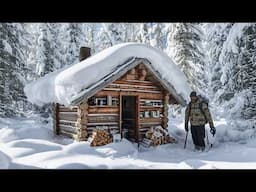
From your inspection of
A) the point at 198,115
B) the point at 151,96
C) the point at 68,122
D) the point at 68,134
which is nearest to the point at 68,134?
the point at 68,134

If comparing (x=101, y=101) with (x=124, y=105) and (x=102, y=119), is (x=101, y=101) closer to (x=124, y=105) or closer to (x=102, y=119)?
(x=102, y=119)

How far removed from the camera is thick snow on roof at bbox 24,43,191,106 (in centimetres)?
990

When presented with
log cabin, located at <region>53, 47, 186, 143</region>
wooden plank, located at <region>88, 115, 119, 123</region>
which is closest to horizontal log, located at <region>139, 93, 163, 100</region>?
log cabin, located at <region>53, 47, 186, 143</region>

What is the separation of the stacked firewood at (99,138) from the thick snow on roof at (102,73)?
1420 mm

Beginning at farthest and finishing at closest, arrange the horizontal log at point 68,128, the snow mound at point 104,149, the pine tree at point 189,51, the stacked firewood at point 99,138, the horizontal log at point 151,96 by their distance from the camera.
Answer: the pine tree at point 189,51, the horizontal log at point 151,96, the horizontal log at point 68,128, the stacked firewood at point 99,138, the snow mound at point 104,149

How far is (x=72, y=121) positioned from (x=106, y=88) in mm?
2123

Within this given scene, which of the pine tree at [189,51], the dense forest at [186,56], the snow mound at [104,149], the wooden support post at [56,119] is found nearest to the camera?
the snow mound at [104,149]

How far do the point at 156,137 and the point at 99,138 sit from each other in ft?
8.08

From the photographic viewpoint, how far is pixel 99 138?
32.7ft

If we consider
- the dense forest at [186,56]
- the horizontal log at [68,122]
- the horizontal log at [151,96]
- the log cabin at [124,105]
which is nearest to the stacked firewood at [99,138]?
the log cabin at [124,105]

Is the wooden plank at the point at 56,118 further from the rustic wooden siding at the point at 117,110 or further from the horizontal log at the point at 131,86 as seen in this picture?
the horizontal log at the point at 131,86

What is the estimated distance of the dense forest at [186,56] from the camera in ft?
42.1
